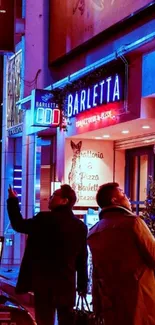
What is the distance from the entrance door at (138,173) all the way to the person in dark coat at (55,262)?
583 centimetres

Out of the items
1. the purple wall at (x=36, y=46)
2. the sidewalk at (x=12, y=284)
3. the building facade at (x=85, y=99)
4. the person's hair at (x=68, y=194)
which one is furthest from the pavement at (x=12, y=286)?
the purple wall at (x=36, y=46)

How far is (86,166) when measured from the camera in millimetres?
14086

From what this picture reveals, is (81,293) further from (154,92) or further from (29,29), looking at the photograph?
(29,29)

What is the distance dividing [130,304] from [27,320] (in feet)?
3.23

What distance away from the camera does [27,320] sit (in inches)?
178

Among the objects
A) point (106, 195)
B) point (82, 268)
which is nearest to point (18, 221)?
point (82, 268)

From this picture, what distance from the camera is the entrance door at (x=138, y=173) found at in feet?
43.0

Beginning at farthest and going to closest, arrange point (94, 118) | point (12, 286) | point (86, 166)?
point (86, 166)
point (12, 286)
point (94, 118)

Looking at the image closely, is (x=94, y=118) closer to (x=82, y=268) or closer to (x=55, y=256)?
(x=82, y=268)

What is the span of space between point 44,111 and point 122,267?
30.0 ft

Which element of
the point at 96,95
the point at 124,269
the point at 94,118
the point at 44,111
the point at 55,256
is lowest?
the point at 55,256

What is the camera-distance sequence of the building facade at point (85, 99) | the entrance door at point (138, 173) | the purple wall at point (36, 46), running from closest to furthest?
1. the building facade at point (85, 99)
2. the entrance door at point (138, 173)
3. the purple wall at point (36, 46)

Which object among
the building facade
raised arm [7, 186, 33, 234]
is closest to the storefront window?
the building facade

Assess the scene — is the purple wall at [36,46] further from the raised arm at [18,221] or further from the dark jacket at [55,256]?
the dark jacket at [55,256]
